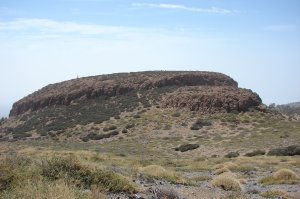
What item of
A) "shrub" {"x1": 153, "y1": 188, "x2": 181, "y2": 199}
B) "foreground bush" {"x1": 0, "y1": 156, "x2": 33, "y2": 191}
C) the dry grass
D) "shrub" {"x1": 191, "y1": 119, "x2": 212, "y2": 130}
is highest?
"foreground bush" {"x1": 0, "y1": 156, "x2": 33, "y2": 191}

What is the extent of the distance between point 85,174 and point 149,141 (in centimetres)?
3800

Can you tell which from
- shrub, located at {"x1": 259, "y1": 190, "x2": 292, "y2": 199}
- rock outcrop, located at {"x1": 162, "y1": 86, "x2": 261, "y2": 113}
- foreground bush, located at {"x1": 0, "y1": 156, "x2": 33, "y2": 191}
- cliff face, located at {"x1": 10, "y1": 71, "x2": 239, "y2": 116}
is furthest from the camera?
cliff face, located at {"x1": 10, "y1": 71, "x2": 239, "y2": 116}

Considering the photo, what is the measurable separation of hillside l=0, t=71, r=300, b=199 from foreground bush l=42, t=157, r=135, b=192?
30mm

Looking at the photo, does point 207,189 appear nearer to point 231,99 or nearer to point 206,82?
point 231,99

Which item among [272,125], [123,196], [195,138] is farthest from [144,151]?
[123,196]

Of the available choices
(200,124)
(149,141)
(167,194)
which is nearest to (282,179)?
(167,194)

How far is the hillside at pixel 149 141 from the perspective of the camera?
1302 cm

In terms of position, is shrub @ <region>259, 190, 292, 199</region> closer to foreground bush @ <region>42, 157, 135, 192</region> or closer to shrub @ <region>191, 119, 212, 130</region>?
foreground bush @ <region>42, 157, 135, 192</region>

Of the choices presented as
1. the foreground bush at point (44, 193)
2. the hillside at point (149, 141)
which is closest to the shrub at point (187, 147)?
the hillside at point (149, 141)

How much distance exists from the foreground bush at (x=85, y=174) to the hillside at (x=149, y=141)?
0.10 ft

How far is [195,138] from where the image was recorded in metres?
50.1

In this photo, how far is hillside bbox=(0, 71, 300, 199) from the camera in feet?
42.7

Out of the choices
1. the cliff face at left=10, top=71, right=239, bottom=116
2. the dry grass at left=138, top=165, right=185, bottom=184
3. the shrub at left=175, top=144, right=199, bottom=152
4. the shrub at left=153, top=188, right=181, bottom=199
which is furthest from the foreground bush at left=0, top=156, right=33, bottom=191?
the cliff face at left=10, top=71, right=239, bottom=116

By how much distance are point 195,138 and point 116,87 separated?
36.1 m
